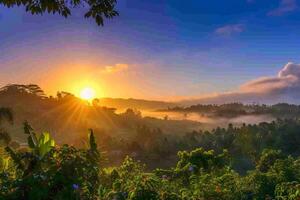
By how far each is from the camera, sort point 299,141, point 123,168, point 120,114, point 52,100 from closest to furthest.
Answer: point 123,168 → point 299,141 → point 52,100 → point 120,114

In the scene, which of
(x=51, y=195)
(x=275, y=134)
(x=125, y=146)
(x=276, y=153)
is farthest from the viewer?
(x=125, y=146)

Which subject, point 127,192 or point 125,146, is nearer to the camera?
point 127,192

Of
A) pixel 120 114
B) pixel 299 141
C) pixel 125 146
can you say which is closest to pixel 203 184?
pixel 299 141

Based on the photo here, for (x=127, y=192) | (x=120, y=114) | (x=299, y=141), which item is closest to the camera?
(x=127, y=192)

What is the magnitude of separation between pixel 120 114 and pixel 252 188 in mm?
144805

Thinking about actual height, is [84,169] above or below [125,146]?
above

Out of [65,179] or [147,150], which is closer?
[65,179]

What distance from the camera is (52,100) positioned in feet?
454

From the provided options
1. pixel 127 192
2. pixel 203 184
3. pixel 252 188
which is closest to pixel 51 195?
pixel 127 192

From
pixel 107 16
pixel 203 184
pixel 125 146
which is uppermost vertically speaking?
pixel 107 16

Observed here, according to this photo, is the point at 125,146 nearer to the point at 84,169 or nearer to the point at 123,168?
the point at 123,168

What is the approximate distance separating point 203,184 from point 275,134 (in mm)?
55665

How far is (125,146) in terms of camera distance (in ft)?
233

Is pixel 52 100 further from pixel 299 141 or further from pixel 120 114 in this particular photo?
pixel 299 141
